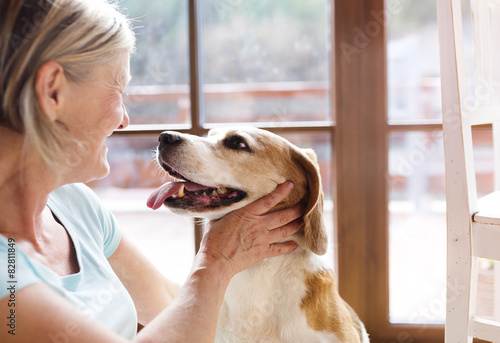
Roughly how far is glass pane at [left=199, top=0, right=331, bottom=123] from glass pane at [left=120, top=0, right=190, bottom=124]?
89mm

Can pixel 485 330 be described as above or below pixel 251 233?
below

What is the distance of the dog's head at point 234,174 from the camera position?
1.00m

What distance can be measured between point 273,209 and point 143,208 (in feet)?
2.95

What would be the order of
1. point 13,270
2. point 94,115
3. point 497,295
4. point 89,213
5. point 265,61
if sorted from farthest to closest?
point 265,61 → point 497,295 → point 89,213 → point 94,115 → point 13,270

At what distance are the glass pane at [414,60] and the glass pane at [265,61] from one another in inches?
8.8

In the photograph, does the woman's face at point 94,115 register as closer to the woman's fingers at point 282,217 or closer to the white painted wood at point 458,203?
the woman's fingers at point 282,217

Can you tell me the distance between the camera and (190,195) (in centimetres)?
102

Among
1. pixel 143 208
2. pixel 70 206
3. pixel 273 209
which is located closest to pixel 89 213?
pixel 70 206

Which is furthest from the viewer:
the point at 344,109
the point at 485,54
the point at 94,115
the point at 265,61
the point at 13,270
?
the point at 265,61

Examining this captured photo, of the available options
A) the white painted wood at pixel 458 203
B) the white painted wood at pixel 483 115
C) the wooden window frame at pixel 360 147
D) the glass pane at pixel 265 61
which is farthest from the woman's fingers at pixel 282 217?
the glass pane at pixel 265 61

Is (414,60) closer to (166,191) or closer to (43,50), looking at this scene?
(166,191)

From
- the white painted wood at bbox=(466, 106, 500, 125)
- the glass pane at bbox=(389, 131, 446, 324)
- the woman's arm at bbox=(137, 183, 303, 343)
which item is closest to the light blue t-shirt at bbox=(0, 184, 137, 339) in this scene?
the woman's arm at bbox=(137, 183, 303, 343)

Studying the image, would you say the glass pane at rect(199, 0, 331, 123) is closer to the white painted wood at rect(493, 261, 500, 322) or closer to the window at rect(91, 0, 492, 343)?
the window at rect(91, 0, 492, 343)

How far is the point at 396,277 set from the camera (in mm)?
1755
